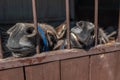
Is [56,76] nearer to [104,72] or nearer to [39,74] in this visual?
[39,74]

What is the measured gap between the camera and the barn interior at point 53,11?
2494 mm

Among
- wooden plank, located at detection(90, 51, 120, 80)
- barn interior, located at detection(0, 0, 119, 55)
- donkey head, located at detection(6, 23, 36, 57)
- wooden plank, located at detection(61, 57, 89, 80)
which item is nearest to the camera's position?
donkey head, located at detection(6, 23, 36, 57)

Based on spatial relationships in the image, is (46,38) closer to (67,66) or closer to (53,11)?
(67,66)

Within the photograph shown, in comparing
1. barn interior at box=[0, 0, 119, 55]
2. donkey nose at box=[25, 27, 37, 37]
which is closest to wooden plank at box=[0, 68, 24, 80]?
donkey nose at box=[25, 27, 37, 37]

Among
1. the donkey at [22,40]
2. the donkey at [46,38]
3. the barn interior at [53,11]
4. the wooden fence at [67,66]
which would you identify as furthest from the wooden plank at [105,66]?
the barn interior at [53,11]

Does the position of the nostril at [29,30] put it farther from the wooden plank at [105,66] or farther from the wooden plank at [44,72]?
the wooden plank at [105,66]

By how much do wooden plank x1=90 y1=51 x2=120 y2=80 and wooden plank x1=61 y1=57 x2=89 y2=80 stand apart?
0.07 m

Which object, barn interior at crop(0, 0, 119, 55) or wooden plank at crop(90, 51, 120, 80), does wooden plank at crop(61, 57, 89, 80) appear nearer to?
wooden plank at crop(90, 51, 120, 80)

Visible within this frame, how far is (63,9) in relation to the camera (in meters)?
2.96

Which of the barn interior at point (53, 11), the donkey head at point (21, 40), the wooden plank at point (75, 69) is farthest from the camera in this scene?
the barn interior at point (53, 11)

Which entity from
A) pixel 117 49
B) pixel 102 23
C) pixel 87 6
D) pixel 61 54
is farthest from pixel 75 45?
pixel 87 6

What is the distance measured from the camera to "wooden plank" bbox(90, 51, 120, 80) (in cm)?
171

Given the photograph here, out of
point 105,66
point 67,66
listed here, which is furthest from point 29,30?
point 105,66

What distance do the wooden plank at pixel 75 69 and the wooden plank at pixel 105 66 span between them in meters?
0.07
